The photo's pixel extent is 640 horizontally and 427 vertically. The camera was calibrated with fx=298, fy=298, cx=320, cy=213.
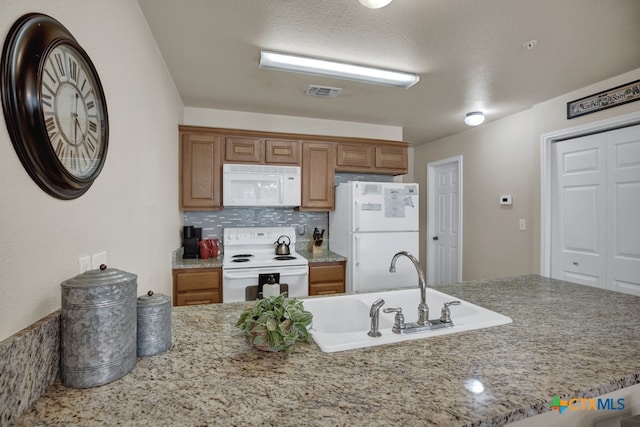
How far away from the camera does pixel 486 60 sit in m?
2.20

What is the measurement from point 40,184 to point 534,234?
12.5ft

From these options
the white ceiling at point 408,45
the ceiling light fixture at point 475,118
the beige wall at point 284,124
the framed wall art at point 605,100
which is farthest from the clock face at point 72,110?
the framed wall art at point 605,100

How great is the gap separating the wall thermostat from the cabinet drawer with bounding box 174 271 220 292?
10.6 ft

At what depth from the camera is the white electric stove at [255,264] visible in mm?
2713

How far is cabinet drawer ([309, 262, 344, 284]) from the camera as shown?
3.06 metres

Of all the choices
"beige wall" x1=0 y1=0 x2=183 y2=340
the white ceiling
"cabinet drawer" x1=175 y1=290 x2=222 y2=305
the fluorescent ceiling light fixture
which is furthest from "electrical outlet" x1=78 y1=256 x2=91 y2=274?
"cabinet drawer" x1=175 y1=290 x2=222 y2=305

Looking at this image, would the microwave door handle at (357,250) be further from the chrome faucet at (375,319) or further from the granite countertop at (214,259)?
the chrome faucet at (375,319)

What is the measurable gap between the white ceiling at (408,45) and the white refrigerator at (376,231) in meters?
0.93

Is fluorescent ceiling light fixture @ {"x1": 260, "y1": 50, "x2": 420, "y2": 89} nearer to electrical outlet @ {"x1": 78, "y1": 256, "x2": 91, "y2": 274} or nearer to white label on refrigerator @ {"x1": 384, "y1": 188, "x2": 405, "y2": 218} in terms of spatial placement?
white label on refrigerator @ {"x1": 384, "y1": 188, "x2": 405, "y2": 218}

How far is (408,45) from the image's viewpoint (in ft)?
6.50

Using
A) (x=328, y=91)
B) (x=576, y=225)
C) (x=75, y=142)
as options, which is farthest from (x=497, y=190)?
(x=75, y=142)

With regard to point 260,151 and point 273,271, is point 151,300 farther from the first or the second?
point 260,151

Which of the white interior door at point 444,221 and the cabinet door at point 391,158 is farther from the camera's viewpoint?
the white interior door at point 444,221

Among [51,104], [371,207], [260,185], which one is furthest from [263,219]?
[51,104]
